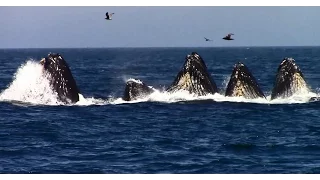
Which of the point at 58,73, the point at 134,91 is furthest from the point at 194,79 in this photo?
the point at 58,73

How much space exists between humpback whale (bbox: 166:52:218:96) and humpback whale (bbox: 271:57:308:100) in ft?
9.80

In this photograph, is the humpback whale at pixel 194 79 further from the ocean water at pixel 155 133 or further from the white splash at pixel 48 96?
the ocean water at pixel 155 133

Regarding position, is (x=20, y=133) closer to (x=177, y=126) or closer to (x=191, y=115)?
(x=177, y=126)

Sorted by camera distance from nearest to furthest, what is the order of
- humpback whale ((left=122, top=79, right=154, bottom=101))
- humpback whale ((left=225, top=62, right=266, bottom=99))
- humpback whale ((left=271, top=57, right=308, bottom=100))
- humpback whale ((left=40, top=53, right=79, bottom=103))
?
humpback whale ((left=40, top=53, right=79, bottom=103)), humpback whale ((left=225, top=62, right=266, bottom=99)), humpback whale ((left=271, top=57, right=308, bottom=100)), humpback whale ((left=122, top=79, right=154, bottom=101))

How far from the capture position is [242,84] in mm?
28422

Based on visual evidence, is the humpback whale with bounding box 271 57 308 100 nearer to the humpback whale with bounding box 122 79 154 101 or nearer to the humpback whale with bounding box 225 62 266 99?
the humpback whale with bounding box 225 62 266 99

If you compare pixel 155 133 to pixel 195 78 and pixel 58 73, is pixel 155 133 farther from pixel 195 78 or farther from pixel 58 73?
pixel 195 78

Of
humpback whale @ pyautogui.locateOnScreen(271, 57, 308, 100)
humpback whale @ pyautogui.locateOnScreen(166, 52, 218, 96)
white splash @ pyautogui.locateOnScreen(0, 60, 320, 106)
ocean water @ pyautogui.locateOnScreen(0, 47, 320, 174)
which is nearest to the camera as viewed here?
ocean water @ pyautogui.locateOnScreen(0, 47, 320, 174)

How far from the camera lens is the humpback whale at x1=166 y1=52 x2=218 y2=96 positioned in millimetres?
28406

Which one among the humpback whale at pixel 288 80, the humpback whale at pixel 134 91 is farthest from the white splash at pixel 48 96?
the humpback whale at pixel 288 80

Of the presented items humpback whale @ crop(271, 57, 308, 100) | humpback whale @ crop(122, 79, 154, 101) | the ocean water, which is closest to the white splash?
the ocean water

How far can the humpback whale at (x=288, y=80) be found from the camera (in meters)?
28.2

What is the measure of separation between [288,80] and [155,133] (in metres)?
9.98

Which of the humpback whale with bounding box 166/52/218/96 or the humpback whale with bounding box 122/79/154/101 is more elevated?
the humpback whale with bounding box 166/52/218/96
